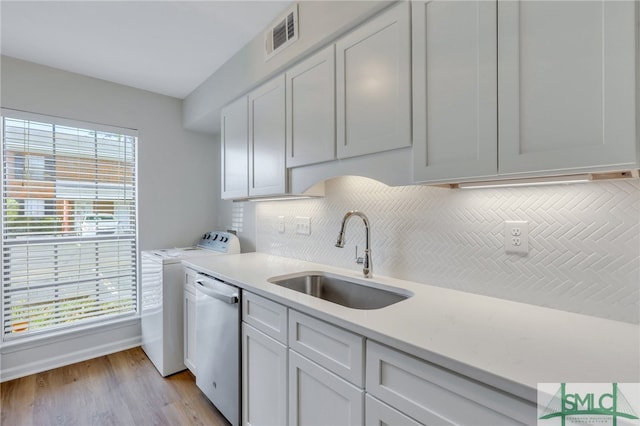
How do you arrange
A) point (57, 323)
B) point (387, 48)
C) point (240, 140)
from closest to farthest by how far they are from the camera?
point (387, 48)
point (240, 140)
point (57, 323)

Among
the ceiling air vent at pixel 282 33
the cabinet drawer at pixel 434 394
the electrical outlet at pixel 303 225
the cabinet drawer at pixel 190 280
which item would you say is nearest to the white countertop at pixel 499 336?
the cabinet drawer at pixel 434 394

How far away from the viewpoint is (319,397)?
1.16 meters

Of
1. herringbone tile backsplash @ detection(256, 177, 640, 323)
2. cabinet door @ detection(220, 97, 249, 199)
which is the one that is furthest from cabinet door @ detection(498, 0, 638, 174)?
cabinet door @ detection(220, 97, 249, 199)

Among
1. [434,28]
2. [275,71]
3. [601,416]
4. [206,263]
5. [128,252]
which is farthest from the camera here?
[128,252]

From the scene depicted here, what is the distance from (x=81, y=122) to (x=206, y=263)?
177cm

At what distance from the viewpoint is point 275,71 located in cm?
188

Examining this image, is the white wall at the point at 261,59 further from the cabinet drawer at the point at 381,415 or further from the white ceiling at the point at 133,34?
the cabinet drawer at the point at 381,415

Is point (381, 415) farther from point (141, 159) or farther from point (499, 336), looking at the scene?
point (141, 159)

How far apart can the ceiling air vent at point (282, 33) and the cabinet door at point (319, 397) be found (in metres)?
1.69

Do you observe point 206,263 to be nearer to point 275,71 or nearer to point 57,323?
point 275,71

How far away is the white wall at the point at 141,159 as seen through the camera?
2.34 meters

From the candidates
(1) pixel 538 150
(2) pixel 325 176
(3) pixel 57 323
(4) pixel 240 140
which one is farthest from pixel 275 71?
(3) pixel 57 323

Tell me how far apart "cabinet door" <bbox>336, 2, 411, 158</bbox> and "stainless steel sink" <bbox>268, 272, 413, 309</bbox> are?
678 millimetres

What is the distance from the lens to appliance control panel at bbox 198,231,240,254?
262 cm
